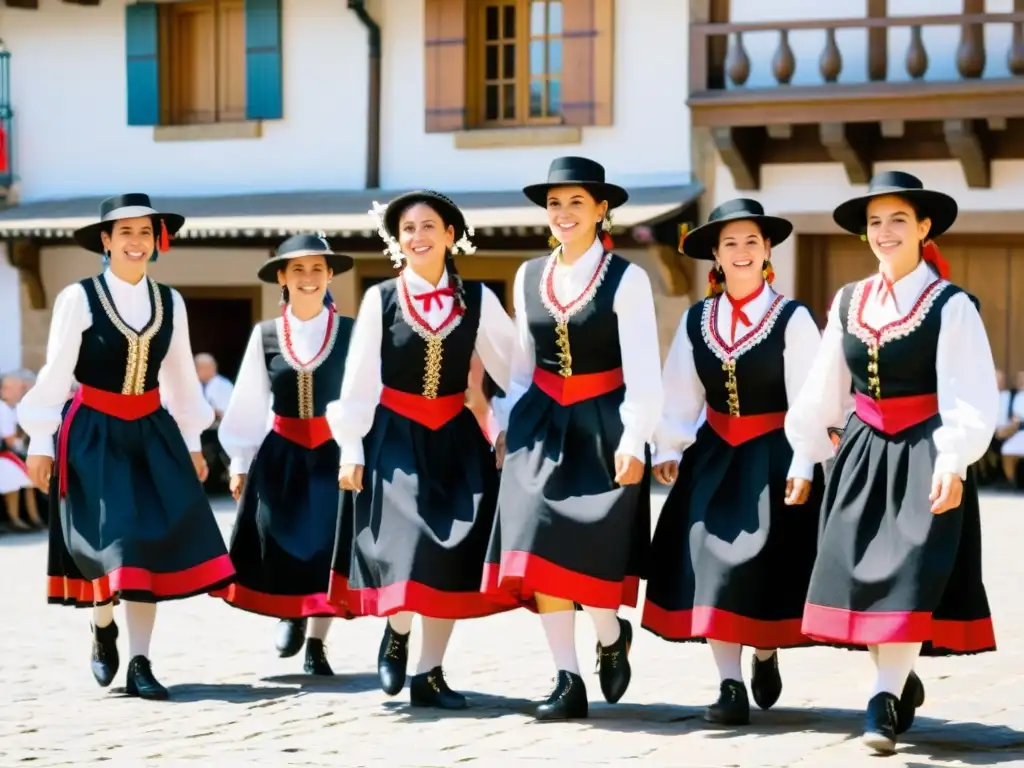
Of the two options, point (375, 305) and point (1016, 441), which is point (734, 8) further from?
point (375, 305)

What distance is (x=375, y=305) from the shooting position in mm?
6637

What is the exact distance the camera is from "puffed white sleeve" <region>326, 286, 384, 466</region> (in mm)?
6582

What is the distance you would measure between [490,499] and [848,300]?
144 cm

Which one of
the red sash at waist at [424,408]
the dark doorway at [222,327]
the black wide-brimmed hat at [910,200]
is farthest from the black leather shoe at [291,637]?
the dark doorway at [222,327]

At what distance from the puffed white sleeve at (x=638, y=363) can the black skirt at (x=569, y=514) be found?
0.39 feet

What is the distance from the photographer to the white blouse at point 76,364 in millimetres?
6840

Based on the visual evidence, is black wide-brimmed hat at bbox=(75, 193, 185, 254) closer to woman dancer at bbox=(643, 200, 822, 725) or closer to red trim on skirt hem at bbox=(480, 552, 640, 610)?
red trim on skirt hem at bbox=(480, 552, 640, 610)

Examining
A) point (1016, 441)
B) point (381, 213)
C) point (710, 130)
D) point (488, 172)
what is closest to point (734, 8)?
point (710, 130)

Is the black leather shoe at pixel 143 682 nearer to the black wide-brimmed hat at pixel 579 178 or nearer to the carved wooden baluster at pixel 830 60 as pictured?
the black wide-brimmed hat at pixel 579 178

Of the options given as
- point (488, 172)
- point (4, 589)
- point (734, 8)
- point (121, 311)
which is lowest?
point (4, 589)

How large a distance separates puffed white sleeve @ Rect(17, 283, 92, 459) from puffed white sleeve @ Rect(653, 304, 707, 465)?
7.10 feet

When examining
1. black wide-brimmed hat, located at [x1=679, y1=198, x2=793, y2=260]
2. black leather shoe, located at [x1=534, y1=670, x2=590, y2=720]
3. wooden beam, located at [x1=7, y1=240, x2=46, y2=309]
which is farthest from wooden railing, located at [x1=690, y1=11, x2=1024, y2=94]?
black leather shoe, located at [x1=534, y1=670, x2=590, y2=720]

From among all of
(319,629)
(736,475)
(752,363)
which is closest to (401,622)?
(319,629)

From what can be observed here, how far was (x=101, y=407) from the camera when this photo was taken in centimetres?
693
